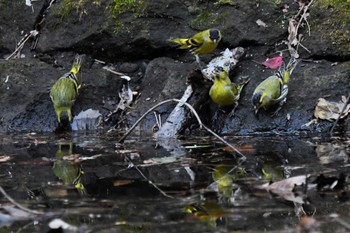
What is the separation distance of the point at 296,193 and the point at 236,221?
0.66 m

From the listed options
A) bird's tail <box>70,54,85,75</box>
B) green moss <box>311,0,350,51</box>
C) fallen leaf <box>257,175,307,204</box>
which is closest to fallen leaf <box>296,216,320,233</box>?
fallen leaf <box>257,175,307,204</box>

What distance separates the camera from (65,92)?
7.38m

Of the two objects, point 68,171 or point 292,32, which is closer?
point 68,171

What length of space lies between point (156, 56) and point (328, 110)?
9.35 ft

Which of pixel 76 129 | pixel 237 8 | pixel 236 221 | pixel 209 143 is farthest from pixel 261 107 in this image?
pixel 236 221

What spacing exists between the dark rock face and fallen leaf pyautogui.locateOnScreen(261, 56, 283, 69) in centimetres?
8

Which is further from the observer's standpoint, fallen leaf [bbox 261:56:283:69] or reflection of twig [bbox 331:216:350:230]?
fallen leaf [bbox 261:56:283:69]

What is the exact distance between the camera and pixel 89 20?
8.65 meters

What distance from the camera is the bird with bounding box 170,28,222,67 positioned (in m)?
7.17

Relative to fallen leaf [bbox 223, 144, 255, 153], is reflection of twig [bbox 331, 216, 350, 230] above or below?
above

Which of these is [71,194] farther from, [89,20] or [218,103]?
[89,20]

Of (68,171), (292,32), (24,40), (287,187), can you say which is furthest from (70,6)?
(287,187)

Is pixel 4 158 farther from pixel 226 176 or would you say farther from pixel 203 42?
pixel 203 42

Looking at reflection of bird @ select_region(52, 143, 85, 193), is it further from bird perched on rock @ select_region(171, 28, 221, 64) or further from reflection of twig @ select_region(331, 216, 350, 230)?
bird perched on rock @ select_region(171, 28, 221, 64)
